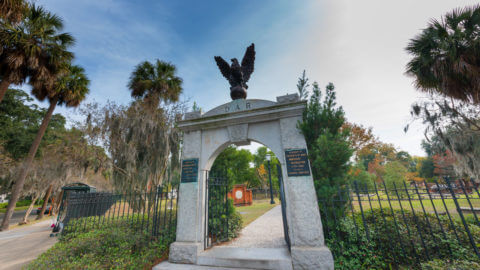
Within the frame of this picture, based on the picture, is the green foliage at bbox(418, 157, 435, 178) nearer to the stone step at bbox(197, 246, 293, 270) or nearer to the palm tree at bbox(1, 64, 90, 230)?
the stone step at bbox(197, 246, 293, 270)

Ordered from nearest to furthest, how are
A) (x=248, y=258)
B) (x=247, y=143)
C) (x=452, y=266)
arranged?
(x=452, y=266)
(x=248, y=258)
(x=247, y=143)

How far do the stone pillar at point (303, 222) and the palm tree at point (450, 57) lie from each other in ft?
26.9

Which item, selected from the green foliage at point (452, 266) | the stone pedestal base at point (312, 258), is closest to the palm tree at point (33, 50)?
the stone pedestal base at point (312, 258)

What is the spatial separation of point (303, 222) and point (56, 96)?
16.9 meters

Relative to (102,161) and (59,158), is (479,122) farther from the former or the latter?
(59,158)

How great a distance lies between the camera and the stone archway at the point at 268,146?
3.89 m

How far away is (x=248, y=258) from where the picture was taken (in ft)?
Result: 13.4

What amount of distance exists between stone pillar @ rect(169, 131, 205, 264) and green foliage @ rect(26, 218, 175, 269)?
0.72m

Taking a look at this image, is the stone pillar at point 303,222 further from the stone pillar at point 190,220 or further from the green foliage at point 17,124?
the green foliage at point 17,124

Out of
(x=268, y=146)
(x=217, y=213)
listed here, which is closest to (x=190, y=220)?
(x=217, y=213)

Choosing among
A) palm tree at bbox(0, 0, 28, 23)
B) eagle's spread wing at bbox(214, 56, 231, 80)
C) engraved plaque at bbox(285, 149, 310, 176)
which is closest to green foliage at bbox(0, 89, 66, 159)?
palm tree at bbox(0, 0, 28, 23)

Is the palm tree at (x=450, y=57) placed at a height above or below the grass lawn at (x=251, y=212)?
above

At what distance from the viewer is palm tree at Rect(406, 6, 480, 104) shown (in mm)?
7117

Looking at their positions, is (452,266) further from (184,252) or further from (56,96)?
(56,96)
